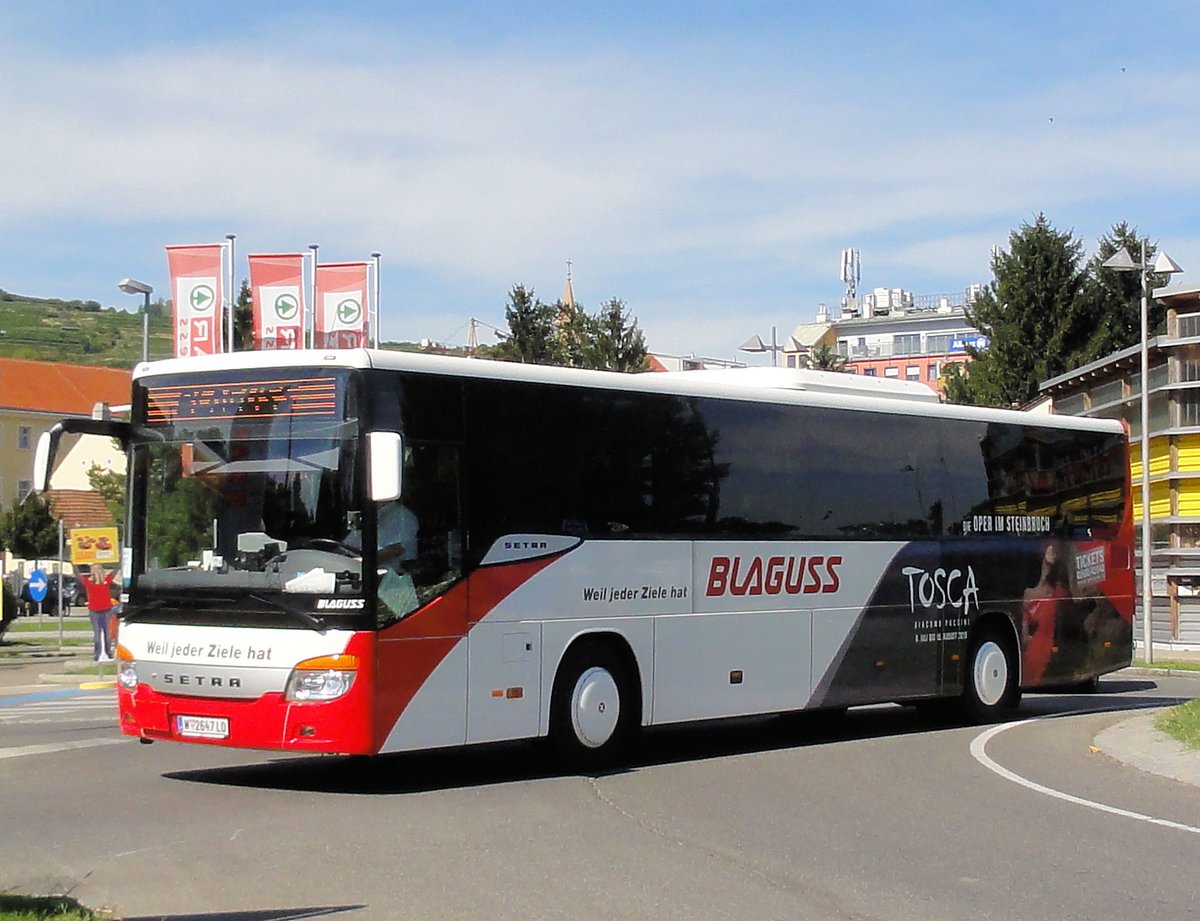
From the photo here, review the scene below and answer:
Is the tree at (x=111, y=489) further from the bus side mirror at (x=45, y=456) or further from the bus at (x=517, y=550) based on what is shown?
the bus side mirror at (x=45, y=456)

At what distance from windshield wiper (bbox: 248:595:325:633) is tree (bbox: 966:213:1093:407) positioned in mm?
53425

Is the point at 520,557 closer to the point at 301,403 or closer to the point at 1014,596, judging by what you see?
the point at 301,403

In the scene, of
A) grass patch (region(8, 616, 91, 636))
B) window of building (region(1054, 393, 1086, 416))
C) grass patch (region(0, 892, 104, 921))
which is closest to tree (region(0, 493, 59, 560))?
grass patch (region(8, 616, 91, 636))

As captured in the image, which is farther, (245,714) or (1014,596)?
(1014,596)

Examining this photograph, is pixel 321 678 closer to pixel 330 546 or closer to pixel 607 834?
pixel 330 546

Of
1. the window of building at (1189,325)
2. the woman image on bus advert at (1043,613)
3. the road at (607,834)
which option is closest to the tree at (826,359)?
the window of building at (1189,325)

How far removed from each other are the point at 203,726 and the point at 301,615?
1.15 m

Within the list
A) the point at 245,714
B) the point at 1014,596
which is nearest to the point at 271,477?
the point at 245,714

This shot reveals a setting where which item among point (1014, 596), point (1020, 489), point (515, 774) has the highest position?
point (1020, 489)

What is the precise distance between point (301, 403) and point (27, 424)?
11955cm

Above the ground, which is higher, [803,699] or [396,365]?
[396,365]

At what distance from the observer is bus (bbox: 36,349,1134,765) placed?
11.9 m

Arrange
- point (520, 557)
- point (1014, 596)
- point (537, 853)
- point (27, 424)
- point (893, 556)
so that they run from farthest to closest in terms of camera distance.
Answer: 1. point (27, 424)
2. point (1014, 596)
3. point (893, 556)
4. point (520, 557)
5. point (537, 853)

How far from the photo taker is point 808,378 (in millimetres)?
16406
